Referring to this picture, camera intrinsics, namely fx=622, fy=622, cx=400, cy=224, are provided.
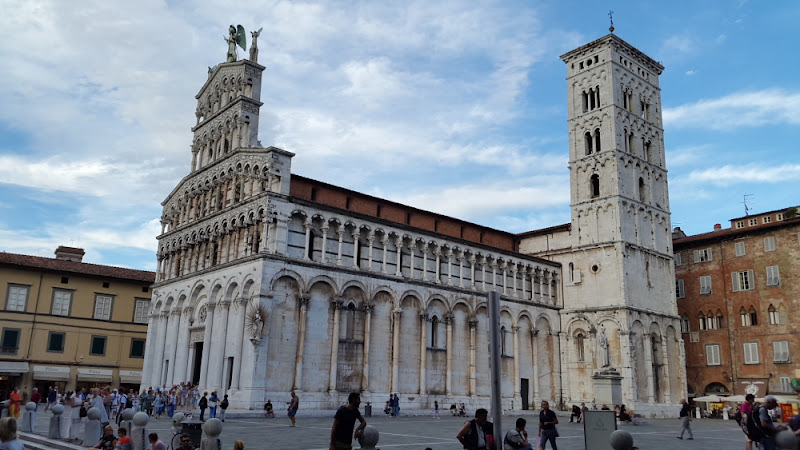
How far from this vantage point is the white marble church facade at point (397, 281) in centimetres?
3053

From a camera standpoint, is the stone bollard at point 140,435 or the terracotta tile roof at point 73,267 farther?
the terracotta tile roof at point 73,267

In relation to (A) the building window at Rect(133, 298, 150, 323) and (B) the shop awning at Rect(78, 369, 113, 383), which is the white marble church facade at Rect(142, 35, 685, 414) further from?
(B) the shop awning at Rect(78, 369, 113, 383)

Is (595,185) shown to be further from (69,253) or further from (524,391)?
(69,253)

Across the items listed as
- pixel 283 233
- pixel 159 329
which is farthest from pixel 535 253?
pixel 159 329

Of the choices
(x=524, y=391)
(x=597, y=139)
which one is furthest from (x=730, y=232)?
(x=524, y=391)

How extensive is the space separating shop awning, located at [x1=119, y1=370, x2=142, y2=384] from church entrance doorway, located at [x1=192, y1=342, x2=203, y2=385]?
43.8 ft

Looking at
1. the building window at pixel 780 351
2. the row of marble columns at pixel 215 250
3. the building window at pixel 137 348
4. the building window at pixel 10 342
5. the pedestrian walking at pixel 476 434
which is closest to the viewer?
the pedestrian walking at pixel 476 434

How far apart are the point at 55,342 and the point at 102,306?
384 centimetres

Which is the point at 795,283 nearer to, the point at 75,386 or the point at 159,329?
the point at 159,329

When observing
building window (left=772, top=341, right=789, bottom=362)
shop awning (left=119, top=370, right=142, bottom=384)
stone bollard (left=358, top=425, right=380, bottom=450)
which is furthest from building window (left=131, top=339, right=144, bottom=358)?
building window (left=772, top=341, right=789, bottom=362)

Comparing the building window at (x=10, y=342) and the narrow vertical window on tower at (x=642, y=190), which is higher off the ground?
the narrow vertical window on tower at (x=642, y=190)

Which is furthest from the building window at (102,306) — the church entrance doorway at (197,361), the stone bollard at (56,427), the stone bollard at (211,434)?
the stone bollard at (211,434)

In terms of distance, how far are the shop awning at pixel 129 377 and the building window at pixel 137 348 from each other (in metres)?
1.22

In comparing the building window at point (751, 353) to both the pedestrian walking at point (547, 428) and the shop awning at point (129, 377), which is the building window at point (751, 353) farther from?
the shop awning at point (129, 377)
